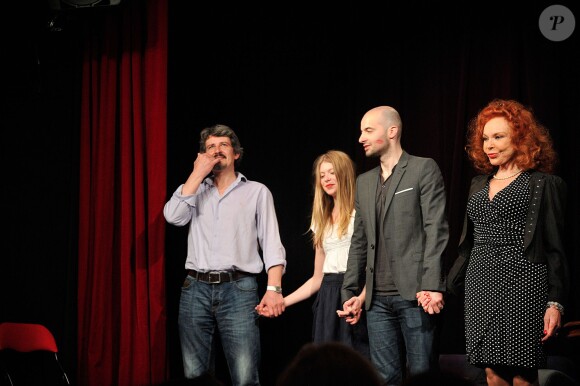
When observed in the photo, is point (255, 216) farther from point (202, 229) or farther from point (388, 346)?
point (388, 346)

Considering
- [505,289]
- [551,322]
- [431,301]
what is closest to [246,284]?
[431,301]

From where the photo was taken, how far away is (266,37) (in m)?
5.39

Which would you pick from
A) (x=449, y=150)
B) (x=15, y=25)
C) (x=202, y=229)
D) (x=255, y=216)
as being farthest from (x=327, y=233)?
(x=15, y=25)

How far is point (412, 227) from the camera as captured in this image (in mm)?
3654

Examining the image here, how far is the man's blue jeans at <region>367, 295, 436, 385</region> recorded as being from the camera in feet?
11.7

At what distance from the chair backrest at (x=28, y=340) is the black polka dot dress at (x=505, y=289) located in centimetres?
246

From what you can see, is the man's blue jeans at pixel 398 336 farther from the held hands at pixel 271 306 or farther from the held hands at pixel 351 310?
the held hands at pixel 271 306

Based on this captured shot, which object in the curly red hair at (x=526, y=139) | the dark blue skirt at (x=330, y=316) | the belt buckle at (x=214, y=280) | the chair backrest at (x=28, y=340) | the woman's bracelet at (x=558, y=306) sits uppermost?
the curly red hair at (x=526, y=139)

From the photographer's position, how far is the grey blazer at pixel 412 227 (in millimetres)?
3539

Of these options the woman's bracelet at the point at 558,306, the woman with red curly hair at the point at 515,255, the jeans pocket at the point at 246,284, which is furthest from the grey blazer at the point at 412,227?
the jeans pocket at the point at 246,284

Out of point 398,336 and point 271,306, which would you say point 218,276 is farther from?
point 398,336

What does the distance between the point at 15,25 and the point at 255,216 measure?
6.86ft

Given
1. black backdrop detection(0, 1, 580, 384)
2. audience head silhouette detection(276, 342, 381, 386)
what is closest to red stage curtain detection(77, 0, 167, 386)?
black backdrop detection(0, 1, 580, 384)

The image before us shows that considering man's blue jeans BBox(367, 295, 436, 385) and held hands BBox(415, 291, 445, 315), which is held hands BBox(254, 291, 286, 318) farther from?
held hands BBox(415, 291, 445, 315)
